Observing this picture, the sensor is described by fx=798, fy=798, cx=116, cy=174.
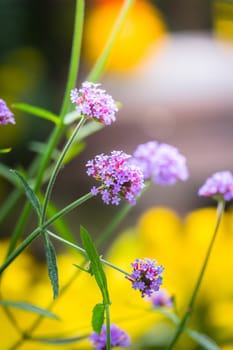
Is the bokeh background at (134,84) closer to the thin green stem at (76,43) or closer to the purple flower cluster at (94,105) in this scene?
the thin green stem at (76,43)

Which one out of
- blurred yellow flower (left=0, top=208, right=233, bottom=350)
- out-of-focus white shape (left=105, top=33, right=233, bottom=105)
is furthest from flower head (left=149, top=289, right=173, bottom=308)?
out-of-focus white shape (left=105, top=33, right=233, bottom=105)

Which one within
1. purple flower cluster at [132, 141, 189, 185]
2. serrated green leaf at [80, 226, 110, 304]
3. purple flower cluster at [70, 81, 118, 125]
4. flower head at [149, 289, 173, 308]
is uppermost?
purple flower cluster at [132, 141, 189, 185]

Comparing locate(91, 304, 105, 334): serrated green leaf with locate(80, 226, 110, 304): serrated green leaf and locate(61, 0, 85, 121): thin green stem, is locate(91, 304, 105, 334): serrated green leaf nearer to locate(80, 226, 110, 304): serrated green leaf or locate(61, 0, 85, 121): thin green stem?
locate(80, 226, 110, 304): serrated green leaf

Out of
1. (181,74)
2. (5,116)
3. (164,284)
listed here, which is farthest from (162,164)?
(181,74)

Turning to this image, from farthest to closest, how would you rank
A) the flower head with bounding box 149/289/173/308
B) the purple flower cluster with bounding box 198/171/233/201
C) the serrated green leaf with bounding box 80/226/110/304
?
1. the flower head with bounding box 149/289/173/308
2. the purple flower cluster with bounding box 198/171/233/201
3. the serrated green leaf with bounding box 80/226/110/304

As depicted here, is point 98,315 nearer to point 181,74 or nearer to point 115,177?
point 115,177
